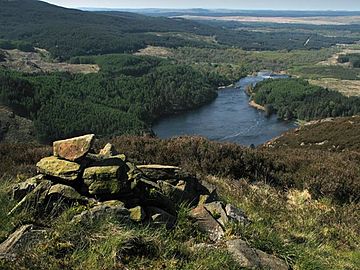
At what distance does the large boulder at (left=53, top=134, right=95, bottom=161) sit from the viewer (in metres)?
6.86

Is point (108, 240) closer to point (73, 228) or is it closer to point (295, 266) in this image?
point (73, 228)

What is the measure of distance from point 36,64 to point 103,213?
16297 centimetres

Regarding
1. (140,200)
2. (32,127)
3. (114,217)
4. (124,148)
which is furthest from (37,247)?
(32,127)

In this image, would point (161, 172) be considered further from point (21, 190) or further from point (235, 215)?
point (21, 190)

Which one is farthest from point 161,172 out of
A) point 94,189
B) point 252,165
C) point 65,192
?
point 252,165

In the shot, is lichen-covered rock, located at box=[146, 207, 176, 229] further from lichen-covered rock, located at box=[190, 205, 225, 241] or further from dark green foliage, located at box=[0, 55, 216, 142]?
dark green foliage, located at box=[0, 55, 216, 142]

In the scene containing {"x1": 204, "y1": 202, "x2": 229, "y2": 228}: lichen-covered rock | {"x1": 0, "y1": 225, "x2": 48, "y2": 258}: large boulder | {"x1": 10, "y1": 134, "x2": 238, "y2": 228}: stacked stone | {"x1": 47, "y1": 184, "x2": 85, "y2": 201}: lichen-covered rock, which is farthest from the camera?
{"x1": 204, "y1": 202, "x2": 229, "y2": 228}: lichen-covered rock

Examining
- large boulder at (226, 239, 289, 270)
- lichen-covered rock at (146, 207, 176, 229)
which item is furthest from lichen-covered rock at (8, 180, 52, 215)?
large boulder at (226, 239, 289, 270)

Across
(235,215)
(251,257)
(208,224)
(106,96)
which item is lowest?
(106,96)

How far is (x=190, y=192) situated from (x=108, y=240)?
3.20 meters

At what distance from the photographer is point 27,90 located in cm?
10000

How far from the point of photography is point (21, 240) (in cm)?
488

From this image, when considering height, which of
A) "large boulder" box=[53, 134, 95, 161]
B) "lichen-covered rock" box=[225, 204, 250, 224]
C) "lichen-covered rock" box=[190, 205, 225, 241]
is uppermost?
"large boulder" box=[53, 134, 95, 161]

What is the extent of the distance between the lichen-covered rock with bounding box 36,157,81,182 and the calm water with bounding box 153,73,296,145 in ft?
237
